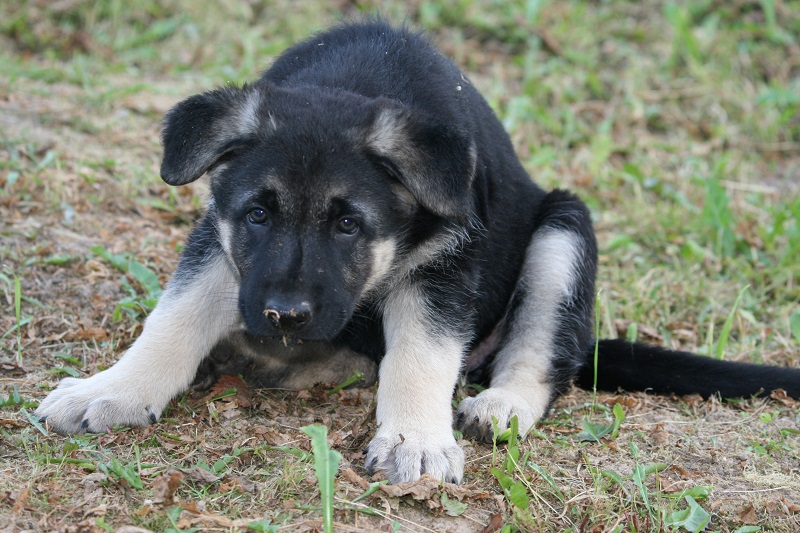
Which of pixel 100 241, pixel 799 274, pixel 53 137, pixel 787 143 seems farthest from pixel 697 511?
pixel 787 143

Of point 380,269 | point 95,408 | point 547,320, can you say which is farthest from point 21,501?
point 547,320

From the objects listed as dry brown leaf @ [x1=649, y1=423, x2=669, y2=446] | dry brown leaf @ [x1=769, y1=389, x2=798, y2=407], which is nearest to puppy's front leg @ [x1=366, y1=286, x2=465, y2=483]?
dry brown leaf @ [x1=649, y1=423, x2=669, y2=446]

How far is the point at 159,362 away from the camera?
373cm

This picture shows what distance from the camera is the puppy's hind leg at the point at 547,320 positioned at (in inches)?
158

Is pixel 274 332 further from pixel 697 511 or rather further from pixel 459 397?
pixel 697 511

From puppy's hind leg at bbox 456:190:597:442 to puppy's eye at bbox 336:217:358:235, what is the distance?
0.93m

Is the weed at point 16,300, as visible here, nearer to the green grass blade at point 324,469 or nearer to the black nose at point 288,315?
the black nose at point 288,315

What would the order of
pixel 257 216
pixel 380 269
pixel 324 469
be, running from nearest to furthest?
pixel 324 469
pixel 257 216
pixel 380 269

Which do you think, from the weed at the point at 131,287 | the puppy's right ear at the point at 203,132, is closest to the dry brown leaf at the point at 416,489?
the puppy's right ear at the point at 203,132

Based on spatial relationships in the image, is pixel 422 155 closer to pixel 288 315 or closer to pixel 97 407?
pixel 288 315

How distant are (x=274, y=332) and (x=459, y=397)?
1207mm

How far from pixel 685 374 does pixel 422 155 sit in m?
1.77

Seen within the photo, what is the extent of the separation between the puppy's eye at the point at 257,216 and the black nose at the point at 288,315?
1.20 ft

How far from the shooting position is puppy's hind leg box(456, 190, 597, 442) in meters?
4.02
